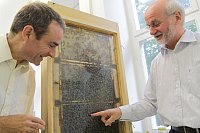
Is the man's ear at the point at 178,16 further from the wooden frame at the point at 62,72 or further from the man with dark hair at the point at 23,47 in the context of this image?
the man with dark hair at the point at 23,47

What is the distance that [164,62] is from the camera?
4.53 ft

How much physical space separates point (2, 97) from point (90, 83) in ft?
1.65

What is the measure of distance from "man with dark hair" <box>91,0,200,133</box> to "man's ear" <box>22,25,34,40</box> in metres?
0.58

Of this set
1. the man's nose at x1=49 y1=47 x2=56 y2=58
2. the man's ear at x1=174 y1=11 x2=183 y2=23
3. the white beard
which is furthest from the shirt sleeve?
the man's nose at x1=49 y1=47 x2=56 y2=58

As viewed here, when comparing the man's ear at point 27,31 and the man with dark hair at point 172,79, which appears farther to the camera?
the man with dark hair at point 172,79

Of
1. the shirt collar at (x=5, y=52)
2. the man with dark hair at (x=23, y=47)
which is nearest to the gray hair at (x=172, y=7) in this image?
the man with dark hair at (x=23, y=47)

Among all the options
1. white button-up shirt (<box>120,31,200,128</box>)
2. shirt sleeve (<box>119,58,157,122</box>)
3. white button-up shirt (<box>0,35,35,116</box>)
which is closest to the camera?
white button-up shirt (<box>0,35,35,116</box>)

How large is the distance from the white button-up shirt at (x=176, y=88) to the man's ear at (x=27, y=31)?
69cm

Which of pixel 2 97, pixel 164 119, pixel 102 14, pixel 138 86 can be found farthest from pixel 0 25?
pixel 164 119

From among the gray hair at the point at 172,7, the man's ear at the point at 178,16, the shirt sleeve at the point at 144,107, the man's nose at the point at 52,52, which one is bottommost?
the shirt sleeve at the point at 144,107

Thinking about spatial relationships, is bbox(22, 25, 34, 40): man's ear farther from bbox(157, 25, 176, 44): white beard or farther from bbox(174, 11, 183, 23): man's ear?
bbox(174, 11, 183, 23): man's ear

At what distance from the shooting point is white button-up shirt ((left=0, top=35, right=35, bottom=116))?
0.99 metres

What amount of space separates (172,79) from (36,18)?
86 cm

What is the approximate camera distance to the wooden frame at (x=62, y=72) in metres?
1.05
